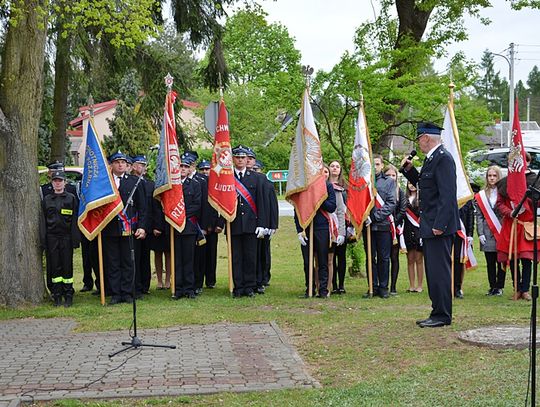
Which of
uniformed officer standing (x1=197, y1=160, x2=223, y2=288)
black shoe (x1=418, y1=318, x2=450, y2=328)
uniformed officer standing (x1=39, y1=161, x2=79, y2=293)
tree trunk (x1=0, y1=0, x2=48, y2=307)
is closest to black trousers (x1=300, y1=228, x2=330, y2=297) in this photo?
uniformed officer standing (x1=197, y1=160, x2=223, y2=288)

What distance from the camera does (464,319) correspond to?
9.22m

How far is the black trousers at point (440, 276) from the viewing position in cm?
881

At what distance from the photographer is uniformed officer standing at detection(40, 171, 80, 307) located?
11.4 meters

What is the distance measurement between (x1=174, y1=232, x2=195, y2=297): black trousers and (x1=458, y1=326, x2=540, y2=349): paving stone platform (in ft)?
16.7

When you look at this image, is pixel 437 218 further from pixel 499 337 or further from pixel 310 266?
pixel 310 266

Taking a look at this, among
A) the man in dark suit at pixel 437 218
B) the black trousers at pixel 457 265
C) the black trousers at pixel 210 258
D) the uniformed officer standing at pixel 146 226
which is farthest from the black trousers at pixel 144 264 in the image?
the man in dark suit at pixel 437 218

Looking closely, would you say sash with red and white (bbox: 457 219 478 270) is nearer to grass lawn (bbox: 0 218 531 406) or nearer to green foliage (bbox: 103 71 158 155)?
grass lawn (bbox: 0 218 531 406)

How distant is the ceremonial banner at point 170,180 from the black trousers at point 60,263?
157 centimetres

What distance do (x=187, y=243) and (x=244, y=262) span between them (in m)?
0.95

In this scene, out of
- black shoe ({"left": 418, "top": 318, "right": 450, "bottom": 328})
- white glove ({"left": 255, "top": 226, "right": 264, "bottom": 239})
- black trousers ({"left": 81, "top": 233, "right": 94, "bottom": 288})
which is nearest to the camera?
black shoe ({"left": 418, "top": 318, "right": 450, "bottom": 328})

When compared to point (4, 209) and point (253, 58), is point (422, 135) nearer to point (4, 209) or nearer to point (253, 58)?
point (4, 209)

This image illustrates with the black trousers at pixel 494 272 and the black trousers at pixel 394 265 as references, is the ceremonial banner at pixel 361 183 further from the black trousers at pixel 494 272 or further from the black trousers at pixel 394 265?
the black trousers at pixel 494 272

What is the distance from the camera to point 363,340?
27.4 feet

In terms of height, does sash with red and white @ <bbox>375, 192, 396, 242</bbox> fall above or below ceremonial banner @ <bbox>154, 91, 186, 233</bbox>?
below
